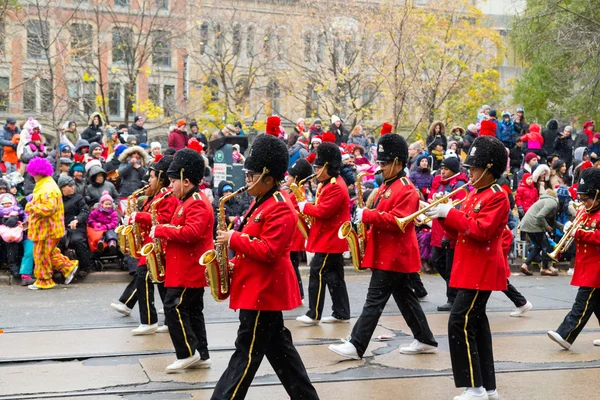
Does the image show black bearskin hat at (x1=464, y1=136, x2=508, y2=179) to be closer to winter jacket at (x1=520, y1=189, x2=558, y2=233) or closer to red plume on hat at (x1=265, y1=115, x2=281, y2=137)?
red plume on hat at (x1=265, y1=115, x2=281, y2=137)

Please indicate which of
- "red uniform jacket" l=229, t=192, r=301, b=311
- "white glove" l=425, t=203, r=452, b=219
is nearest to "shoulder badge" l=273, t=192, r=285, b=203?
"red uniform jacket" l=229, t=192, r=301, b=311

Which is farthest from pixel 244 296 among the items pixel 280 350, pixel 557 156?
pixel 557 156

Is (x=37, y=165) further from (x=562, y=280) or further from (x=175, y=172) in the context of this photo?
(x=562, y=280)

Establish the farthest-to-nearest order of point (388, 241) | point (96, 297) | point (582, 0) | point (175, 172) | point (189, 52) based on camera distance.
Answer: point (189, 52) < point (582, 0) < point (96, 297) < point (388, 241) < point (175, 172)

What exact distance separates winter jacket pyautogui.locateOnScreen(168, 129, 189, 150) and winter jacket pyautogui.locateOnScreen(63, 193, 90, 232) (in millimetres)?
5209

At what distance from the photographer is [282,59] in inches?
1361

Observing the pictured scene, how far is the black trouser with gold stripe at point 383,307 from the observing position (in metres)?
8.57

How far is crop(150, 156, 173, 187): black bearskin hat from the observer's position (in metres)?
9.48

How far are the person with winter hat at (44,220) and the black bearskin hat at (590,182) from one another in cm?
777

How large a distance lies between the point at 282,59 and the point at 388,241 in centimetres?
2652

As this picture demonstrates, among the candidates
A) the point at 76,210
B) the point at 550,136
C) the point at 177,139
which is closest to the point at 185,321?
the point at 76,210

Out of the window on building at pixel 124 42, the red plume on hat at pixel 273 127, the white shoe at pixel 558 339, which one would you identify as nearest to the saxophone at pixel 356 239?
the red plume on hat at pixel 273 127

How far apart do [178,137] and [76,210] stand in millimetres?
5684

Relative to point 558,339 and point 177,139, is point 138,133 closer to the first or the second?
point 177,139
